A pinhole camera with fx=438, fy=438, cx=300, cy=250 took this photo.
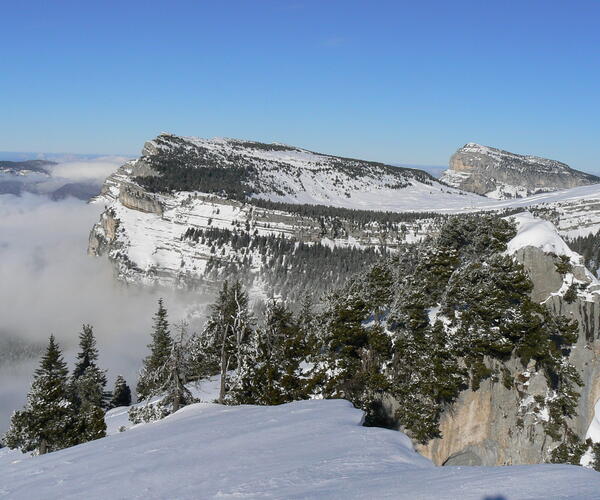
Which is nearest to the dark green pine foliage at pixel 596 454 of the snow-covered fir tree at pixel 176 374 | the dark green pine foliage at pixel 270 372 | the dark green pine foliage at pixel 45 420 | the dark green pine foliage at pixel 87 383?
the dark green pine foliage at pixel 270 372

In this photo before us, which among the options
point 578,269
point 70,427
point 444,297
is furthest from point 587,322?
point 70,427

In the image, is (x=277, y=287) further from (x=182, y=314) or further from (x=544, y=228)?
(x=544, y=228)

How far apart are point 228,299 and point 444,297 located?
1775cm

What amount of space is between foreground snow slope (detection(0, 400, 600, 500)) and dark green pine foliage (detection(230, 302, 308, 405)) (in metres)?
11.9

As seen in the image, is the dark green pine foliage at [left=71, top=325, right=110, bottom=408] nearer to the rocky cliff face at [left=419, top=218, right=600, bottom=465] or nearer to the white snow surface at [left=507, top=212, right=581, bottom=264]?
the rocky cliff face at [left=419, top=218, right=600, bottom=465]

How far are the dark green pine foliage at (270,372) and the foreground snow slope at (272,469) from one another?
11925mm

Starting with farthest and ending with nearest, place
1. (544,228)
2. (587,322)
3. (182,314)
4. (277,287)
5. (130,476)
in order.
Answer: (277,287)
(182,314)
(544,228)
(587,322)
(130,476)

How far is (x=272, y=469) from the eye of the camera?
1099cm

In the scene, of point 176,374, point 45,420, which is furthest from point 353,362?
point 45,420

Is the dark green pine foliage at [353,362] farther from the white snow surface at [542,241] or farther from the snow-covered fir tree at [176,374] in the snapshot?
the white snow surface at [542,241]

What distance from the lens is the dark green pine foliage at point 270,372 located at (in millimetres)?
28453

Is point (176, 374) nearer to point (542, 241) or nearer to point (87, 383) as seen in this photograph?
point (542, 241)

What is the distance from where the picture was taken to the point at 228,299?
3400cm

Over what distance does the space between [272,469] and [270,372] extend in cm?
1824
